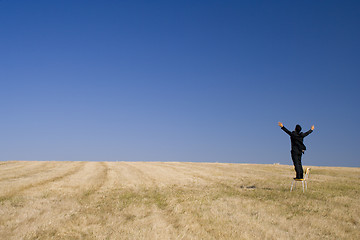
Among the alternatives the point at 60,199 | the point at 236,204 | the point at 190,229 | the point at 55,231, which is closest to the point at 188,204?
the point at 236,204

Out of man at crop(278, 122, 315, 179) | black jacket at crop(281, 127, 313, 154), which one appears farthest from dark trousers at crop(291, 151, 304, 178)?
black jacket at crop(281, 127, 313, 154)

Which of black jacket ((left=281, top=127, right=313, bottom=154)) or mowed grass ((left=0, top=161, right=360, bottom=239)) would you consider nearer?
mowed grass ((left=0, top=161, right=360, bottom=239))

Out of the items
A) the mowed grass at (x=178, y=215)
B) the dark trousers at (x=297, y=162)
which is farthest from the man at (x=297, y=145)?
the mowed grass at (x=178, y=215)

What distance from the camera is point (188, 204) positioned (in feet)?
36.8

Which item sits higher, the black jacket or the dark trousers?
the black jacket

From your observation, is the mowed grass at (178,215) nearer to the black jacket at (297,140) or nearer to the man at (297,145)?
the man at (297,145)

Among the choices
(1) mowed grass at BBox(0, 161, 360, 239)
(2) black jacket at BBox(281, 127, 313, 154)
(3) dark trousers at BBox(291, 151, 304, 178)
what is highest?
(2) black jacket at BBox(281, 127, 313, 154)

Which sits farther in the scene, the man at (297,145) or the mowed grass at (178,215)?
the man at (297,145)

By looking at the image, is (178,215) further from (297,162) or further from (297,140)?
(297,140)

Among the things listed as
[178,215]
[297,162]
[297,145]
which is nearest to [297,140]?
[297,145]

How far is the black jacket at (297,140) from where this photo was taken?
46.9 feet

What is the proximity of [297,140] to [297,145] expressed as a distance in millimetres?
290

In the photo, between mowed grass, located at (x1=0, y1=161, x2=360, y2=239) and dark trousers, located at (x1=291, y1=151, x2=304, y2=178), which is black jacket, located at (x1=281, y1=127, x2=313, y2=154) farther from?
mowed grass, located at (x1=0, y1=161, x2=360, y2=239)

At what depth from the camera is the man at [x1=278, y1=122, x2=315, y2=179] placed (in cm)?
1431
